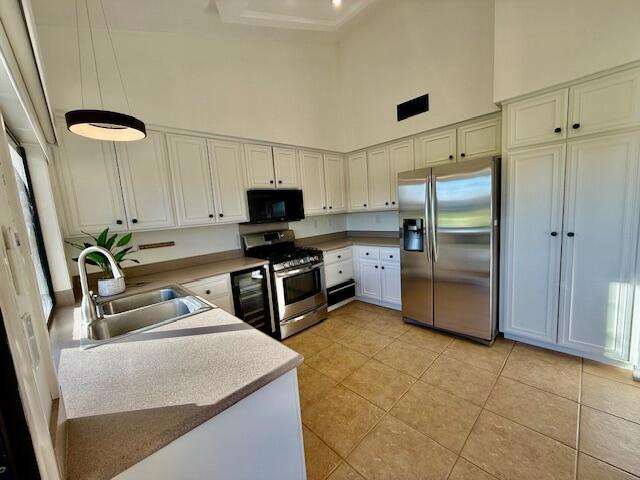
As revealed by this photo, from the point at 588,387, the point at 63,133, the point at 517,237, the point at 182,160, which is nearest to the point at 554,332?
the point at 588,387

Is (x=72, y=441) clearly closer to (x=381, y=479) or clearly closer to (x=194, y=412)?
(x=194, y=412)

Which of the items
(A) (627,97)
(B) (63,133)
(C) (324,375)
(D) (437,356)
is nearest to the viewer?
(A) (627,97)

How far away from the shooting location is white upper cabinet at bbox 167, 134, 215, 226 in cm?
259

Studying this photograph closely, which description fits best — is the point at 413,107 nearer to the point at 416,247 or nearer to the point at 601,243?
the point at 416,247

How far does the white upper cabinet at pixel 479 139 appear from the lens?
273 cm

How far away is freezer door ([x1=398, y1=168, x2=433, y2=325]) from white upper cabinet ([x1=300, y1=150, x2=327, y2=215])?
4.15 ft

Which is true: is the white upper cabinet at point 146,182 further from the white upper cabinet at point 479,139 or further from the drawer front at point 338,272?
the white upper cabinet at point 479,139

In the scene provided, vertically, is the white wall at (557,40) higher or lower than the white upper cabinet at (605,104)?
higher

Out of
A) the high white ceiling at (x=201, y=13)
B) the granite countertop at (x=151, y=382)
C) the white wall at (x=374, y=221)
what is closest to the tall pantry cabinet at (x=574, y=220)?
the white wall at (x=374, y=221)

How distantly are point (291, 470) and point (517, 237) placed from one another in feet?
8.28

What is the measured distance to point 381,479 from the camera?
1402 millimetres

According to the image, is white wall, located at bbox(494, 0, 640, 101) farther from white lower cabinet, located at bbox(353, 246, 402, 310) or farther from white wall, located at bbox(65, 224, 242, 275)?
white wall, located at bbox(65, 224, 242, 275)

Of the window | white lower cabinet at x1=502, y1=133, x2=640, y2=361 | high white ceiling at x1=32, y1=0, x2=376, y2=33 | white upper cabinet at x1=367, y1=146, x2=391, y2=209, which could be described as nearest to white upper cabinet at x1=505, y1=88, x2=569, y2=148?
white lower cabinet at x1=502, y1=133, x2=640, y2=361

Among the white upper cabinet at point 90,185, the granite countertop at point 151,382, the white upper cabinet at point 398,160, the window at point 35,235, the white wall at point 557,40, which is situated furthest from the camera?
the white upper cabinet at point 398,160
